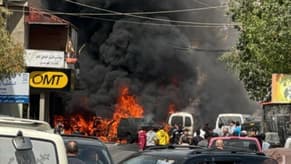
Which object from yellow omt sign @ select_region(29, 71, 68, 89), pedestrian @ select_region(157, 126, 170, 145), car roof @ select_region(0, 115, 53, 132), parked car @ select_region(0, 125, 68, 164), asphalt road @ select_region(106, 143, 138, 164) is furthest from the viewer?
yellow omt sign @ select_region(29, 71, 68, 89)

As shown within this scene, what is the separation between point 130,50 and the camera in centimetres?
5431

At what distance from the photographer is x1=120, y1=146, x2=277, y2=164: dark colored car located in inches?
353

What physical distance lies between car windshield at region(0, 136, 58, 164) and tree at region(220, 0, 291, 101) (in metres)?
21.2

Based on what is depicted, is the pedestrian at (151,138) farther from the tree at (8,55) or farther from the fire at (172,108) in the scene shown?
the fire at (172,108)

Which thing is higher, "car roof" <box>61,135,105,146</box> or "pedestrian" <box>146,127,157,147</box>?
"car roof" <box>61,135,105,146</box>

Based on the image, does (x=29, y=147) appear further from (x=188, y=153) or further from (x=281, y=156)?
(x=281, y=156)

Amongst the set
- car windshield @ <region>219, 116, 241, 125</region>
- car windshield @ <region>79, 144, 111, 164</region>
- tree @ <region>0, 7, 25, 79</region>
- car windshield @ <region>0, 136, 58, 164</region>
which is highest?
tree @ <region>0, 7, 25, 79</region>

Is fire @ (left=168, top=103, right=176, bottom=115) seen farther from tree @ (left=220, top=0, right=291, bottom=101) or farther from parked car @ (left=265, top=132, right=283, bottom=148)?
parked car @ (left=265, top=132, right=283, bottom=148)

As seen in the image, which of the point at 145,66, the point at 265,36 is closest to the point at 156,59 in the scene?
the point at 145,66

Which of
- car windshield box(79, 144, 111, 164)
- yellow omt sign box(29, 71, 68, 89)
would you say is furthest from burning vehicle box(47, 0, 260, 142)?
car windshield box(79, 144, 111, 164)

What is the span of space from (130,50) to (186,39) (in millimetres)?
5735

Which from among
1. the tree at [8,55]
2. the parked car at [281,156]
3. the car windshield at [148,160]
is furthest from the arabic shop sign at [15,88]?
the car windshield at [148,160]

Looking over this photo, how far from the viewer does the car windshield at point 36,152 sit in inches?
213

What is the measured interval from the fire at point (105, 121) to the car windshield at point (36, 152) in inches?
1395
